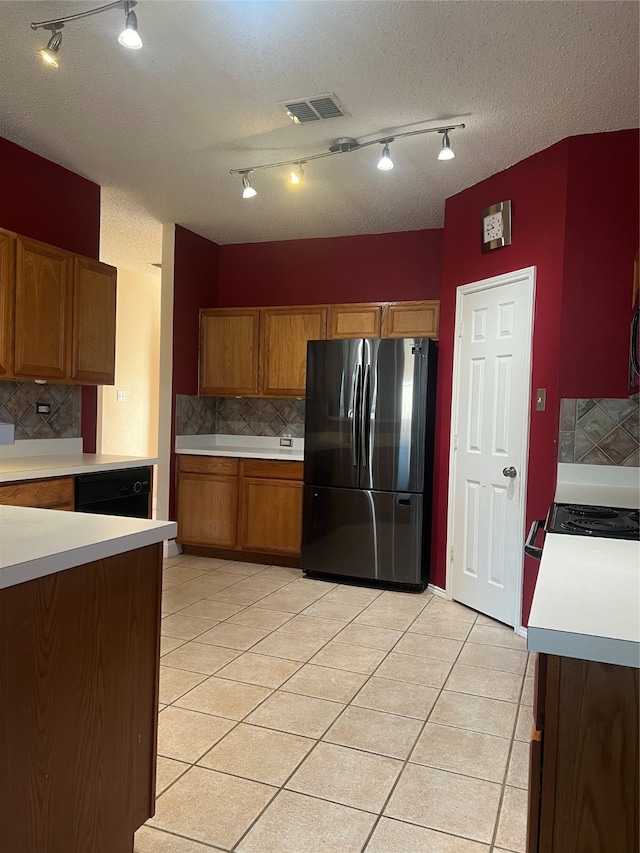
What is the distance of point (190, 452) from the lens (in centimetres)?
488

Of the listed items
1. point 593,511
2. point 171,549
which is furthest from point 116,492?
point 593,511

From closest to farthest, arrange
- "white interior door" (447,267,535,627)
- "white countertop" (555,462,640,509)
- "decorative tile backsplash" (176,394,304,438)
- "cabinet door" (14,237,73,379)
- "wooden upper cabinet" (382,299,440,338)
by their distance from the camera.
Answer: "white countertop" (555,462,640,509), "cabinet door" (14,237,73,379), "white interior door" (447,267,535,627), "wooden upper cabinet" (382,299,440,338), "decorative tile backsplash" (176,394,304,438)

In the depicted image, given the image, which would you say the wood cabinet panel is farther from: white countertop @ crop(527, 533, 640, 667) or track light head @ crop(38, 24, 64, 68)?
track light head @ crop(38, 24, 64, 68)

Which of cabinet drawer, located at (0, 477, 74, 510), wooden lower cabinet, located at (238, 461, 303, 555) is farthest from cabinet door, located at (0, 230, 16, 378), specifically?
wooden lower cabinet, located at (238, 461, 303, 555)

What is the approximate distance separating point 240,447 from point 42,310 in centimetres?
234

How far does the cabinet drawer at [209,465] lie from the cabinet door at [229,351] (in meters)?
0.60

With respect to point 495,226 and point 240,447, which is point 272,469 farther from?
point 495,226

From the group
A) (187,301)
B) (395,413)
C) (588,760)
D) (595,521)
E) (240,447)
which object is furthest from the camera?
(240,447)

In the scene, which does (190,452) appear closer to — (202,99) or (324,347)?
(324,347)

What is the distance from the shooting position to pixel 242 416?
214 inches

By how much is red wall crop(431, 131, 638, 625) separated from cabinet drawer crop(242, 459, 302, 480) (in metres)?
1.85

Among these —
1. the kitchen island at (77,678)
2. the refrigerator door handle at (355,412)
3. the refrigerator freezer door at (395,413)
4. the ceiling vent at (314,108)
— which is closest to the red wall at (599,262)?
the refrigerator freezer door at (395,413)

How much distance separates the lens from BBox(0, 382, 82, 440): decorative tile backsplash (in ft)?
11.5

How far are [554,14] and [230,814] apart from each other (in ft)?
9.34
